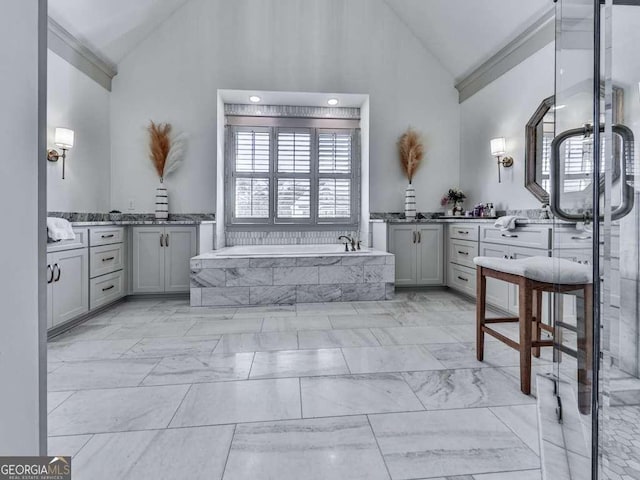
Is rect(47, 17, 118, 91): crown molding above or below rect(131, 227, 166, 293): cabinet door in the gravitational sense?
above

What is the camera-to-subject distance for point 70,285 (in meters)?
2.64

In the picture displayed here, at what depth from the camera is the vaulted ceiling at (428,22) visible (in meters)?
3.03

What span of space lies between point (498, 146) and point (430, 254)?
56.2 inches

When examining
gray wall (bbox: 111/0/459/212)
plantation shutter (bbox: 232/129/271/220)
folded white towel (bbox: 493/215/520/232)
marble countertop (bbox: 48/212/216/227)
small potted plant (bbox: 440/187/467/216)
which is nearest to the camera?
folded white towel (bbox: 493/215/520/232)

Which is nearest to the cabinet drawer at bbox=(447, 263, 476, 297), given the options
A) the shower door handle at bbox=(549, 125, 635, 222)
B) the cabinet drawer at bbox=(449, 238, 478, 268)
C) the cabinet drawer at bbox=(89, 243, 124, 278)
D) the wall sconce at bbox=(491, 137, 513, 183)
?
the cabinet drawer at bbox=(449, 238, 478, 268)

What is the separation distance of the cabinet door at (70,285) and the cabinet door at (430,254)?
3.50 meters

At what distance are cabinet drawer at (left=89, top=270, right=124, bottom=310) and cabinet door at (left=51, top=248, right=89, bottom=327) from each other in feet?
0.31

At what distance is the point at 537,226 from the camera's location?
251 centimetres

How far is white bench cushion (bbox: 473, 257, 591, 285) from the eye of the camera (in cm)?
120

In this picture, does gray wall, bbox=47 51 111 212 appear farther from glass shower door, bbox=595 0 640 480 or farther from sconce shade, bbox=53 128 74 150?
glass shower door, bbox=595 0 640 480

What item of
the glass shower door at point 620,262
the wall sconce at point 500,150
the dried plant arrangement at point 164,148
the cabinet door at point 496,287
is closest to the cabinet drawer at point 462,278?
the cabinet door at point 496,287
